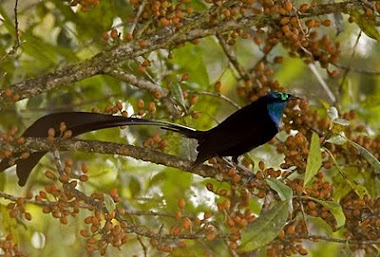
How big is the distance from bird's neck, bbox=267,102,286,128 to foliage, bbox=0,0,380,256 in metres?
0.08

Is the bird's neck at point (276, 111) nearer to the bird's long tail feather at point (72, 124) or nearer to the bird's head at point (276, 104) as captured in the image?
the bird's head at point (276, 104)

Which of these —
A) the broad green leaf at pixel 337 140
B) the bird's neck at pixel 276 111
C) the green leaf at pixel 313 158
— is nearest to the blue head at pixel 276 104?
the bird's neck at pixel 276 111

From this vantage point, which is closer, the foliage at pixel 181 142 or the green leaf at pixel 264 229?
the green leaf at pixel 264 229

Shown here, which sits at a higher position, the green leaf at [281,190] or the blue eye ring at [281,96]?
the green leaf at [281,190]

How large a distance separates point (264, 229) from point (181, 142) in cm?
67

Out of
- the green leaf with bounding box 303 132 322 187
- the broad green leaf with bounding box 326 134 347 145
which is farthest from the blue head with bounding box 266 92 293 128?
the green leaf with bounding box 303 132 322 187

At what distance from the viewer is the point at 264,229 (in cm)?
194

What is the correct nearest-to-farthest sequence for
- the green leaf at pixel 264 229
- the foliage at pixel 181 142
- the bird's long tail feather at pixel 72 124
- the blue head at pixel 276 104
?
the green leaf at pixel 264 229, the foliage at pixel 181 142, the bird's long tail feather at pixel 72 124, the blue head at pixel 276 104

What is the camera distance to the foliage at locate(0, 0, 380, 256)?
2.24 metres

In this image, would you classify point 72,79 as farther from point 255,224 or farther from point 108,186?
point 108,186

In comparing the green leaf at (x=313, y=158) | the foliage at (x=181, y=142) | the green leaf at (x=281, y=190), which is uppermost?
the green leaf at (x=313, y=158)

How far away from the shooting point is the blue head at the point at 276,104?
96.2 inches

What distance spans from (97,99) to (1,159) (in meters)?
0.93

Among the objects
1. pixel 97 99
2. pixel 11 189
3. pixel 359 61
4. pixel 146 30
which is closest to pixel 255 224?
pixel 146 30
